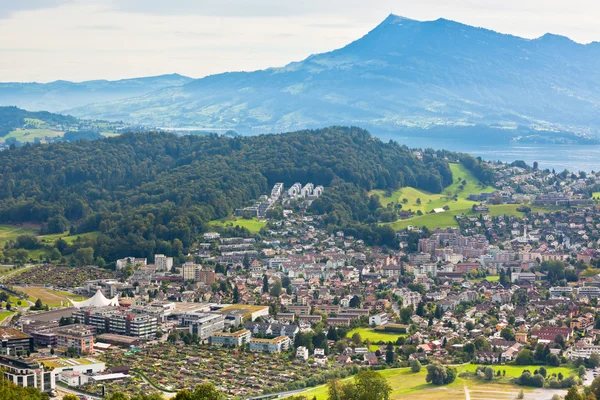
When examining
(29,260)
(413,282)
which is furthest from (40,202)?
(413,282)

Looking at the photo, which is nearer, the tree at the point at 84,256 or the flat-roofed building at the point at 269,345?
the flat-roofed building at the point at 269,345

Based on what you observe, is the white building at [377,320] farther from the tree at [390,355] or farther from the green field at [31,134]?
the green field at [31,134]

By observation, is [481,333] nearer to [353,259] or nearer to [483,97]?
[353,259]

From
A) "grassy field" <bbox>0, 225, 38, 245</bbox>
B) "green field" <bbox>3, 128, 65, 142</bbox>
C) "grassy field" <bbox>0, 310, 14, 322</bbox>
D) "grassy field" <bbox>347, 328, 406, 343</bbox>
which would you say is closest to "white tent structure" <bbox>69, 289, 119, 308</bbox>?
"grassy field" <bbox>0, 310, 14, 322</bbox>

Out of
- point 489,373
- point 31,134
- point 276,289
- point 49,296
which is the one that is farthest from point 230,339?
point 31,134

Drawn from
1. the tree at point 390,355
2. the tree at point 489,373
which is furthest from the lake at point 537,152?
the tree at point 489,373

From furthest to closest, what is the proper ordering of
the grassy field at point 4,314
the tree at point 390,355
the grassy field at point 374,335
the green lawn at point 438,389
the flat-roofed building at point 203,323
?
the grassy field at point 4,314
the flat-roofed building at point 203,323
the grassy field at point 374,335
the tree at point 390,355
the green lawn at point 438,389

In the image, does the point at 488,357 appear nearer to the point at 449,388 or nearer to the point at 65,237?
the point at 449,388
